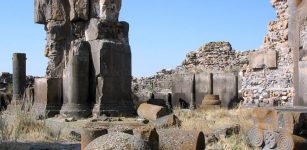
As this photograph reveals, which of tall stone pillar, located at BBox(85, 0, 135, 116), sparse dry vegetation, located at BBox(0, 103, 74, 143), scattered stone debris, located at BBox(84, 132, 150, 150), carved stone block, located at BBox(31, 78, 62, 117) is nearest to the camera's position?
scattered stone debris, located at BBox(84, 132, 150, 150)

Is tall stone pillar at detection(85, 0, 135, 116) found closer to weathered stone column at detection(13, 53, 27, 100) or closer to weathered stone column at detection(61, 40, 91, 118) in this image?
weathered stone column at detection(61, 40, 91, 118)

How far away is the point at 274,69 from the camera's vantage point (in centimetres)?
1021

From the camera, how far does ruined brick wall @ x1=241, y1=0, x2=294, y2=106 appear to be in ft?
31.8

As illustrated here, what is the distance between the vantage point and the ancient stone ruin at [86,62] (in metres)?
10.8

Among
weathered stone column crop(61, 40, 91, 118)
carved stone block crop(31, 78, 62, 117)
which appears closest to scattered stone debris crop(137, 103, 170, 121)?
weathered stone column crop(61, 40, 91, 118)

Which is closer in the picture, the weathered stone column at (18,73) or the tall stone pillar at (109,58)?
the tall stone pillar at (109,58)

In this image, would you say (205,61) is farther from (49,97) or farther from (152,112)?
(152,112)

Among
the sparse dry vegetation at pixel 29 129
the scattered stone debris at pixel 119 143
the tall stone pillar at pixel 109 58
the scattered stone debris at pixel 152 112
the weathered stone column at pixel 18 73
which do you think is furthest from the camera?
the weathered stone column at pixel 18 73

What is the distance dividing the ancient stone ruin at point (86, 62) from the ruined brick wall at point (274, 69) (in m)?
3.22

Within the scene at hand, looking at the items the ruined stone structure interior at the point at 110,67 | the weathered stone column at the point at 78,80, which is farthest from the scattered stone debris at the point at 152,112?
the weathered stone column at the point at 78,80

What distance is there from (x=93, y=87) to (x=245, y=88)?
403 centimetres

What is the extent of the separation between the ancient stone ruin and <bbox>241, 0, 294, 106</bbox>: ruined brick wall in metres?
3.22

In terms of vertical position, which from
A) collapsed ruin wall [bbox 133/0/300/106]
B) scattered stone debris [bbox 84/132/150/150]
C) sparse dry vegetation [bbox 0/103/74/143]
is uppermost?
collapsed ruin wall [bbox 133/0/300/106]

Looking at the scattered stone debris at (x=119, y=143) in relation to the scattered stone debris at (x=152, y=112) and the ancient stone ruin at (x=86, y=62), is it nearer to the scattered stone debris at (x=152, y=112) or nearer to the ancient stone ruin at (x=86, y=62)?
the scattered stone debris at (x=152, y=112)
